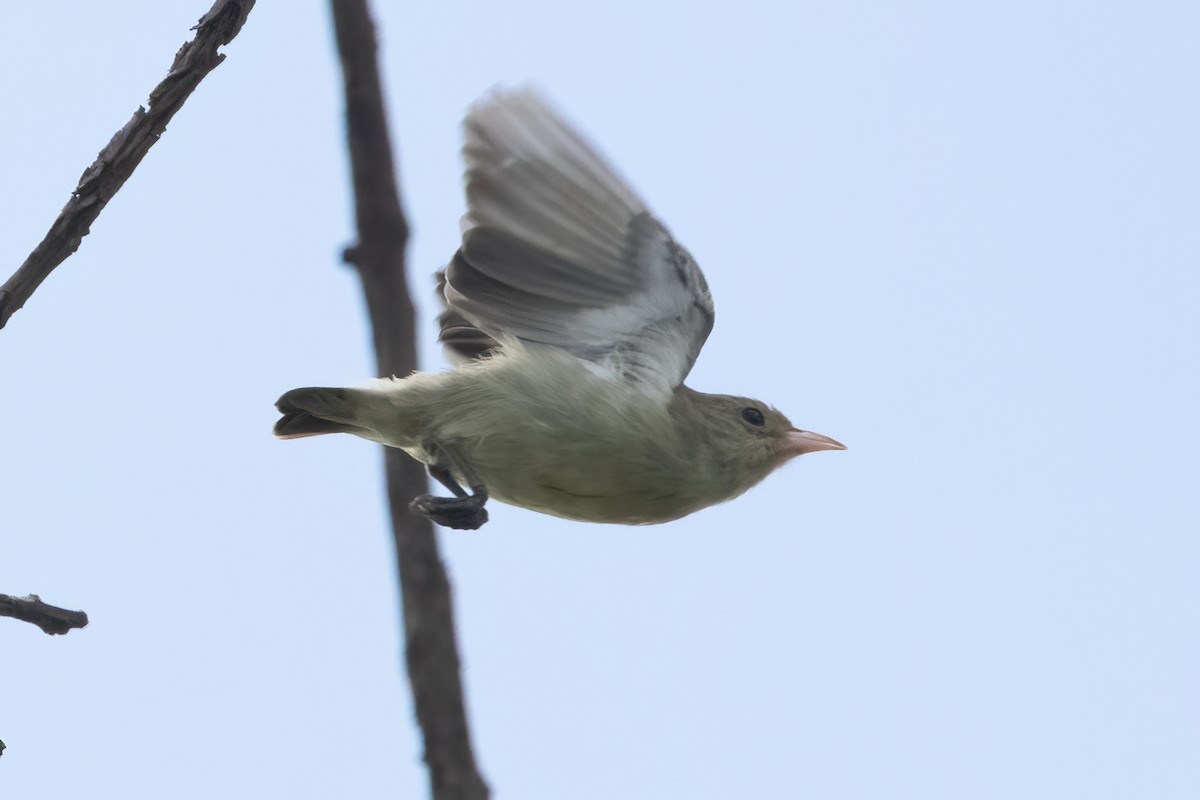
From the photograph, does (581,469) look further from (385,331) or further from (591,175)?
(385,331)

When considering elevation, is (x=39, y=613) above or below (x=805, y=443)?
below

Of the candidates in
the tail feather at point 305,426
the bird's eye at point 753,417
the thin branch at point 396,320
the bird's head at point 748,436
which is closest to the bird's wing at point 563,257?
the bird's head at point 748,436

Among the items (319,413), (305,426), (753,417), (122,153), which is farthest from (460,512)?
(122,153)

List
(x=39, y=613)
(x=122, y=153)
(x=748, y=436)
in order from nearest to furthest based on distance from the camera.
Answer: (x=122, y=153) → (x=39, y=613) → (x=748, y=436)

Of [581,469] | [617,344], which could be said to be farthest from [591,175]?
[581,469]

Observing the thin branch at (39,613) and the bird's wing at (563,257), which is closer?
the thin branch at (39,613)

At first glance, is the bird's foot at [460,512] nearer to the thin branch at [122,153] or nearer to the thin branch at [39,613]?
the thin branch at [39,613]

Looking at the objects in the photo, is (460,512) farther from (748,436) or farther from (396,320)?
(396,320)

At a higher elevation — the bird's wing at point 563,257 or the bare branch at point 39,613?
the bird's wing at point 563,257
